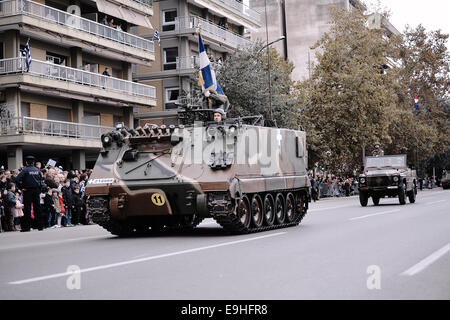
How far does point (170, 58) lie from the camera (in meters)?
48.2

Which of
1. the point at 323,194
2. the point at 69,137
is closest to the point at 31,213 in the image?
the point at 69,137

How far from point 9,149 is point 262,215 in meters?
19.2

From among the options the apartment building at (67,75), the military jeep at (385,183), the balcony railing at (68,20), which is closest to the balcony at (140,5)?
the apartment building at (67,75)

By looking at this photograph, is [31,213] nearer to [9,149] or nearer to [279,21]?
[9,149]

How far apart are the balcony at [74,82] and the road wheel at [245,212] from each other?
61.3 ft

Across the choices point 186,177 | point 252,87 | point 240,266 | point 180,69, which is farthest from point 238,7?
point 240,266

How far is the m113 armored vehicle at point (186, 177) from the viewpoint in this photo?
571 inches

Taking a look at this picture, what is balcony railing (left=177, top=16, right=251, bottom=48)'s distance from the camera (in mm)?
46312

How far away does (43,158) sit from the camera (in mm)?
37094

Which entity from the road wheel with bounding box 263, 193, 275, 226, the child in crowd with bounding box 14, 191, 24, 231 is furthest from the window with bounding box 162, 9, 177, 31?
the road wheel with bounding box 263, 193, 275, 226

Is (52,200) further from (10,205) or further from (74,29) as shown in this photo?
(74,29)

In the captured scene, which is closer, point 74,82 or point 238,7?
point 74,82

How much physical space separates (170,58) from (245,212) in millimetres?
34103

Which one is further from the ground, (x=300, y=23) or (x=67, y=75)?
(x=300, y=23)
